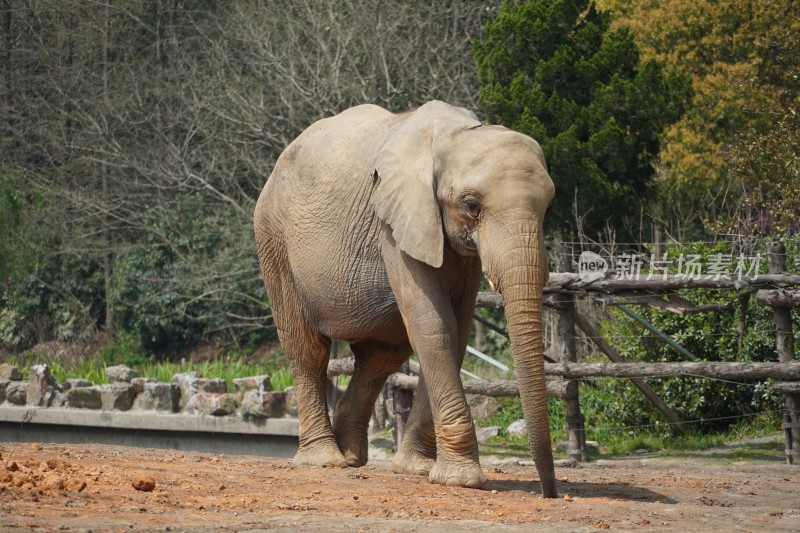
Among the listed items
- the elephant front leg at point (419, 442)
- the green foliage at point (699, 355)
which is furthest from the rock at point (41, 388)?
the elephant front leg at point (419, 442)

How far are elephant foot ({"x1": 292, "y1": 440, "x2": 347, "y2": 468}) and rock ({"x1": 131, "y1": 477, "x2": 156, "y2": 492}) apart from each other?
2656 mm

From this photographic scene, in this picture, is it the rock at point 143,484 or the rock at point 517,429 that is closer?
the rock at point 143,484

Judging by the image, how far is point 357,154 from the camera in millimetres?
8719

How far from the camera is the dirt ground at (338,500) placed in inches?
236

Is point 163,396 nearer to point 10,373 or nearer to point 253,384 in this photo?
point 253,384

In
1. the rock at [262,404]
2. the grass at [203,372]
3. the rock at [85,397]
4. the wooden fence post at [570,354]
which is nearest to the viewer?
the wooden fence post at [570,354]

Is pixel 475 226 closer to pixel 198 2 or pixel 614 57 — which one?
pixel 614 57

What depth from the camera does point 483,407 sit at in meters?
16.1

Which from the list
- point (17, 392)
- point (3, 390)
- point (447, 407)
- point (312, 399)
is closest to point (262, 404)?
point (17, 392)

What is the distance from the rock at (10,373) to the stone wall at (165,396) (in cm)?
78

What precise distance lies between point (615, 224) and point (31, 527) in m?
13.2

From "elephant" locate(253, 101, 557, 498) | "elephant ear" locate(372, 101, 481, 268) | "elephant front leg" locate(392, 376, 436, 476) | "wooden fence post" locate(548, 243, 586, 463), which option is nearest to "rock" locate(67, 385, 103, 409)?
"wooden fence post" locate(548, 243, 586, 463)

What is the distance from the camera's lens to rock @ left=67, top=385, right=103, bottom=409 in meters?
17.2

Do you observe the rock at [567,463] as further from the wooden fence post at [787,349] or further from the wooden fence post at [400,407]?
the wooden fence post at [400,407]
